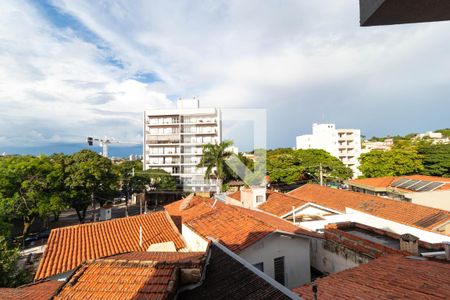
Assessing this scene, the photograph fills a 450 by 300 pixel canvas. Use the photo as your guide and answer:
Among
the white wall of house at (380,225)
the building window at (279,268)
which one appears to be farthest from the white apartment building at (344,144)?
the building window at (279,268)

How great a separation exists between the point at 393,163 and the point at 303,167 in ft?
43.8

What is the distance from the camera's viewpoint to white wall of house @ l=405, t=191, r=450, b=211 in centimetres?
2283

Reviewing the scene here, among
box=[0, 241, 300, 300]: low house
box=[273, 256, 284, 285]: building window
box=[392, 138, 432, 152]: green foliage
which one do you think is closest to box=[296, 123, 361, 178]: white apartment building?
box=[392, 138, 432, 152]: green foliage

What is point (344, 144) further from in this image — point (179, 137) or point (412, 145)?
point (179, 137)

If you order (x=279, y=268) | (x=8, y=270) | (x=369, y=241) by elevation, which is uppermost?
(x=369, y=241)

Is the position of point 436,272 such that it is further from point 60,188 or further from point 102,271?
point 60,188

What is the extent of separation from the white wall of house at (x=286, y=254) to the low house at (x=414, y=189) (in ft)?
58.2

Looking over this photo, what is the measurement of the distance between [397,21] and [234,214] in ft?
38.9

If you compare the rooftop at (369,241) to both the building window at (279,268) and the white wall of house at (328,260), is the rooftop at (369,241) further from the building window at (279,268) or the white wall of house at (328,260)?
the building window at (279,268)

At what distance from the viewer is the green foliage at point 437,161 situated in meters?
41.0

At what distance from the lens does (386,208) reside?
17969mm

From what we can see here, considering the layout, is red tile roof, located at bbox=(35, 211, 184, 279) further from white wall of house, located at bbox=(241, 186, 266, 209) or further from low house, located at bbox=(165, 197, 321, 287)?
white wall of house, located at bbox=(241, 186, 266, 209)

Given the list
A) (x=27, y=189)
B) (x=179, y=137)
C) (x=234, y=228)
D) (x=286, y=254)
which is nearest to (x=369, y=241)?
(x=286, y=254)

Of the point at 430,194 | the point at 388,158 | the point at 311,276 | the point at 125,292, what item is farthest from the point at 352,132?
the point at 125,292
